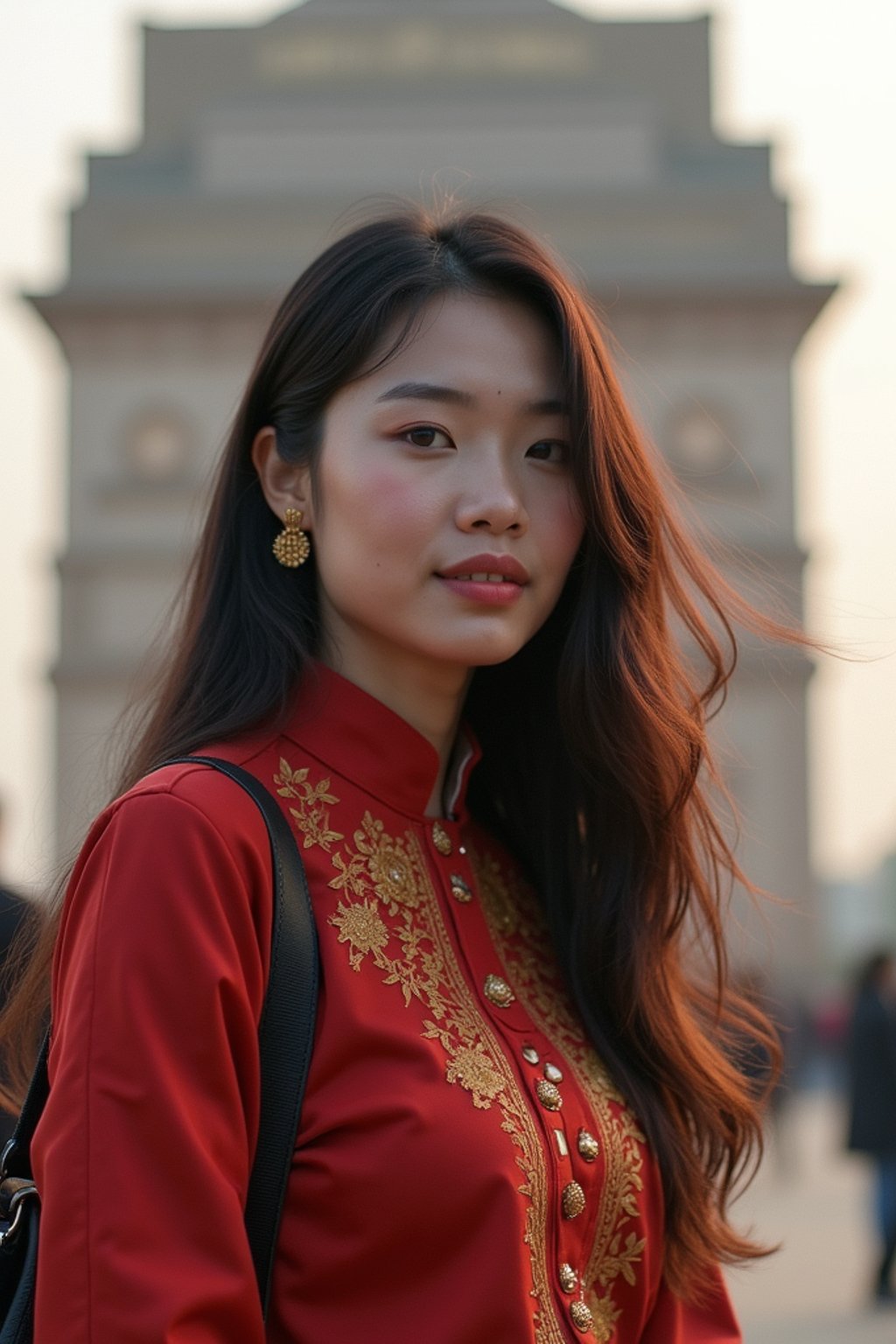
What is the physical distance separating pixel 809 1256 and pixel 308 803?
26.0ft

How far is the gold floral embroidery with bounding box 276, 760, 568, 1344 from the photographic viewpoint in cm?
180

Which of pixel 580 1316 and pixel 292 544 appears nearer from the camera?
pixel 580 1316

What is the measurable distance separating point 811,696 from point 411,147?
904 centimetres

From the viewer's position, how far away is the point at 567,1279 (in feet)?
6.04

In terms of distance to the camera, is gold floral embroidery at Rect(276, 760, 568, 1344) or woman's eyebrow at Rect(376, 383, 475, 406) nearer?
gold floral embroidery at Rect(276, 760, 568, 1344)

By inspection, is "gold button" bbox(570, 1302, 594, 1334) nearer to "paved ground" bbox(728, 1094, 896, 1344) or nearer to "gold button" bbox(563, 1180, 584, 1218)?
"gold button" bbox(563, 1180, 584, 1218)

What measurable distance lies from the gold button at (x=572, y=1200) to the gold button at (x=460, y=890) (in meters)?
0.33

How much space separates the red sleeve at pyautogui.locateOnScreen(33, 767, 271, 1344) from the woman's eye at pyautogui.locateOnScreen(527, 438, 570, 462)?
0.56 metres

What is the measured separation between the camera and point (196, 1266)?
153cm

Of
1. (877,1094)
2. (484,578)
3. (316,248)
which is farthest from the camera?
(316,248)

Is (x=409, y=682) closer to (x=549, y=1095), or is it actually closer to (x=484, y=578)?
(x=484, y=578)

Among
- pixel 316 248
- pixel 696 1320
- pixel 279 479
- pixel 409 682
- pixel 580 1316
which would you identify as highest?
pixel 316 248

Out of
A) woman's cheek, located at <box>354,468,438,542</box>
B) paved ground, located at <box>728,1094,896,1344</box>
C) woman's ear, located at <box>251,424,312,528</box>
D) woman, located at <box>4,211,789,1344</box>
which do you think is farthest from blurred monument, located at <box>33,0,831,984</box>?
woman's cheek, located at <box>354,468,438,542</box>

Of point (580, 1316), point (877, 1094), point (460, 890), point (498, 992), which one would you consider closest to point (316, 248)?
point (877, 1094)
